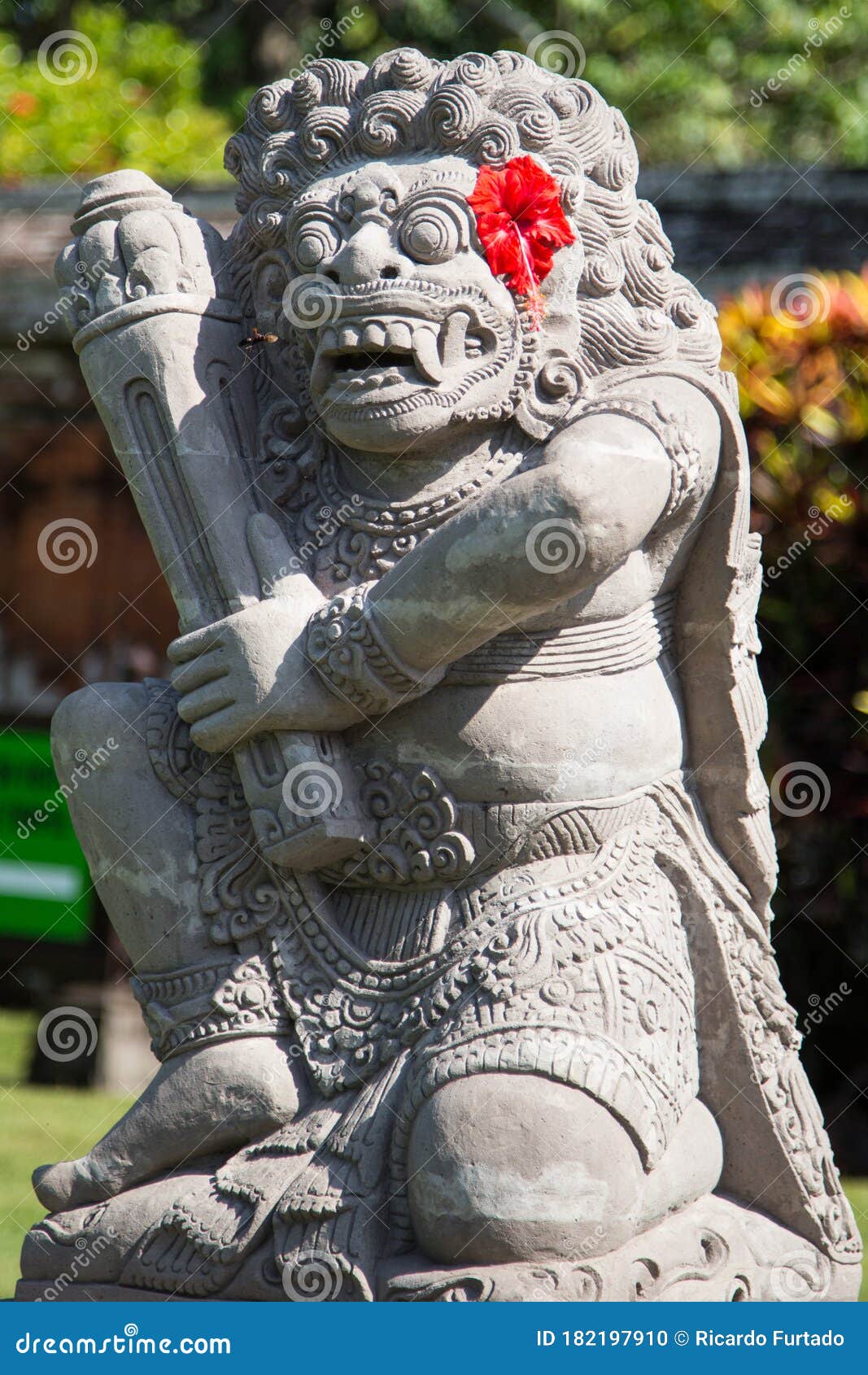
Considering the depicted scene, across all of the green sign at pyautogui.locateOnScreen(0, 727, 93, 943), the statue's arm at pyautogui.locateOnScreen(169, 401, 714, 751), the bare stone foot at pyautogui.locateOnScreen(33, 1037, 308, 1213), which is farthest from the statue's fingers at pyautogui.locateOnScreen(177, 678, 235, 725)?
the green sign at pyautogui.locateOnScreen(0, 727, 93, 943)

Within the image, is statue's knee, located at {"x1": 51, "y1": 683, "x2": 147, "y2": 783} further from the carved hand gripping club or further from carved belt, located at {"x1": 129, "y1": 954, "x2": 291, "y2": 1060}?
carved belt, located at {"x1": 129, "y1": 954, "x2": 291, "y2": 1060}

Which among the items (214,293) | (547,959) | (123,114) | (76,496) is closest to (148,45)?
(123,114)

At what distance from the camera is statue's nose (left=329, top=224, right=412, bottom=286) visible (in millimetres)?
2633

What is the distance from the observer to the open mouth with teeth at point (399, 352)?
262cm

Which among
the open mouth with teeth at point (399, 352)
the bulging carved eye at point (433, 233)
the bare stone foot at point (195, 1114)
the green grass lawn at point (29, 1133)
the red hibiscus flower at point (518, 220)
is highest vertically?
the red hibiscus flower at point (518, 220)

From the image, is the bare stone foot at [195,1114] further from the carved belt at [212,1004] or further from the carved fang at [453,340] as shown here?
the carved fang at [453,340]

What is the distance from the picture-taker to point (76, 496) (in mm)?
7051

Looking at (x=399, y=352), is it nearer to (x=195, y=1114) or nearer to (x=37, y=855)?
(x=195, y=1114)

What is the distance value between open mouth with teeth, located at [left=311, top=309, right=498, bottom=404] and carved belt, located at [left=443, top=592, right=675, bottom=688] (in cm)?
42

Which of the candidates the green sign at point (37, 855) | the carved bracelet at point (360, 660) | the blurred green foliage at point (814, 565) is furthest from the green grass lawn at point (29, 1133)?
the carved bracelet at point (360, 660)

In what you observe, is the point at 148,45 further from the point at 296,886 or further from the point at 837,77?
the point at 296,886

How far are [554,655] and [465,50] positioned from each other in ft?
30.3
